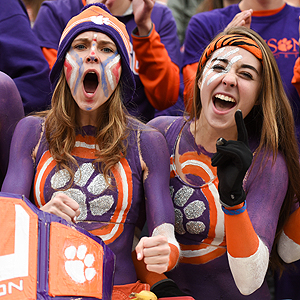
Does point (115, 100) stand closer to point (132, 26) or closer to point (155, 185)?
point (155, 185)

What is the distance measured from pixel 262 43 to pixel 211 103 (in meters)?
0.36

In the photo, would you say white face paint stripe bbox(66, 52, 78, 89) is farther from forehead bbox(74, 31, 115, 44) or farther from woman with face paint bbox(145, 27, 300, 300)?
woman with face paint bbox(145, 27, 300, 300)

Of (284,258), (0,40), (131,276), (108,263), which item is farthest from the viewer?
(0,40)

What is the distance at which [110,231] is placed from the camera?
185cm

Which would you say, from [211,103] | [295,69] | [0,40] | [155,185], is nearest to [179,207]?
[155,185]

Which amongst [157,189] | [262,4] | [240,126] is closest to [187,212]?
[157,189]

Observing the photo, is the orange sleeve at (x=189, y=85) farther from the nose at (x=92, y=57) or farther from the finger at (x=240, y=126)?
the finger at (x=240, y=126)

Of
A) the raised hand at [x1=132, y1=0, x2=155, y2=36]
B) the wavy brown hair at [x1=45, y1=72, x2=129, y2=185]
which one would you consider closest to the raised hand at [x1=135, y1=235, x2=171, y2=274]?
the wavy brown hair at [x1=45, y1=72, x2=129, y2=185]

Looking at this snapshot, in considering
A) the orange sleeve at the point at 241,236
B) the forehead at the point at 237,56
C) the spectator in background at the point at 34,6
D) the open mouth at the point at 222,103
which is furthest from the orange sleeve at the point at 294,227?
the spectator in background at the point at 34,6

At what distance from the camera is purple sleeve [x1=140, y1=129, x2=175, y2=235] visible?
184cm

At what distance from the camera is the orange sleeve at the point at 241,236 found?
66.2 inches

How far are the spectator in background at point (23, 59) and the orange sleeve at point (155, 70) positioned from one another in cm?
48

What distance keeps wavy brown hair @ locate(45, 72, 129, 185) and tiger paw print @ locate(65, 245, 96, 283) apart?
1.27 feet

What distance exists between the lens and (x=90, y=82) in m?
2.03
